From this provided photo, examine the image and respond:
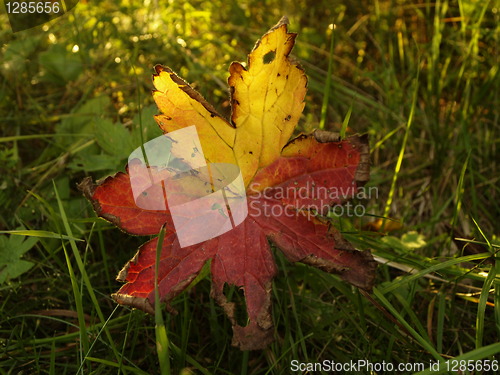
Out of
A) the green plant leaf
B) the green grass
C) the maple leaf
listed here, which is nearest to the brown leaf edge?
the maple leaf

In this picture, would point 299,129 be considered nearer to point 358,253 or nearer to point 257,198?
point 257,198

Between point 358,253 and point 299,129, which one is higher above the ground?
point 358,253

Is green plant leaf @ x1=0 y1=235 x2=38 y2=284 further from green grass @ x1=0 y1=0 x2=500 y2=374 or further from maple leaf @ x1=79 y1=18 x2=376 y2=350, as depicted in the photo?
maple leaf @ x1=79 y1=18 x2=376 y2=350

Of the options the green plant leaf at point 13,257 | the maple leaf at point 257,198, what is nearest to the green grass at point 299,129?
the green plant leaf at point 13,257

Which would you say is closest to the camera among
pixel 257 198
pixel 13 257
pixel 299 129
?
pixel 257 198

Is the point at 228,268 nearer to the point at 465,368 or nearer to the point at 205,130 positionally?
the point at 205,130

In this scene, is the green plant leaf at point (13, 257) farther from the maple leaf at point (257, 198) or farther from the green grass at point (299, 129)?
the maple leaf at point (257, 198)

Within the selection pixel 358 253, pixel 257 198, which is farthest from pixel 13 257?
pixel 358 253
